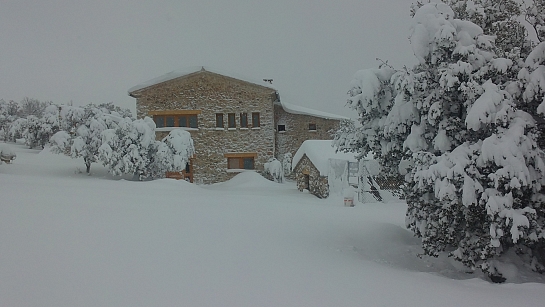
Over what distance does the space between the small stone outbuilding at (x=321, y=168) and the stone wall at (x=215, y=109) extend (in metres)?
5.47

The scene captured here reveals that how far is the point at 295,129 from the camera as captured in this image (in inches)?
927

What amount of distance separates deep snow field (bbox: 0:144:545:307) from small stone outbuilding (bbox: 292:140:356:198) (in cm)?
508

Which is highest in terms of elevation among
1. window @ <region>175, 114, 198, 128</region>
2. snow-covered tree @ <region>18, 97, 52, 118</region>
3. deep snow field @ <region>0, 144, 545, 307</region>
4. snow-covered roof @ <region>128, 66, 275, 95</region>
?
snow-covered roof @ <region>128, 66, 275, 95</region>

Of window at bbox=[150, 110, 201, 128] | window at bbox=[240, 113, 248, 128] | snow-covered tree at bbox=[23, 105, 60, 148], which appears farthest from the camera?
window at bbox=[240, 113, 248, 128]

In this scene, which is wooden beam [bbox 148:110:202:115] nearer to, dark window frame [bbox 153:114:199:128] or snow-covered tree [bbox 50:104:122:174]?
dark window frame [bbox 153:114:199:128]

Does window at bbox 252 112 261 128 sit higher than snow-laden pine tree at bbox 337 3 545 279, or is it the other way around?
window at bbox 252 112 261 128

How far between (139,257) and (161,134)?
17181 millimetres

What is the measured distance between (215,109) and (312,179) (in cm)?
861

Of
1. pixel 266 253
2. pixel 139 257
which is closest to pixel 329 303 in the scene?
pixel 266 253

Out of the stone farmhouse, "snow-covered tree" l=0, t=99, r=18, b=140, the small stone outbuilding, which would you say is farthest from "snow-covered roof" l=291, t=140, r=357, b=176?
"snow-covered tree" l=0, t=99, r=18, b=140

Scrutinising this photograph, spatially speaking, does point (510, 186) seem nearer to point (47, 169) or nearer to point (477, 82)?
point (477, 82)

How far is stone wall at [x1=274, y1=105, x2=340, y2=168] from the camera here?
77.1 ft

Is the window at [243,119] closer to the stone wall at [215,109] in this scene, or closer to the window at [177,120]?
the stone wall at [215,109]

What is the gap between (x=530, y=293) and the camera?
4820 millimetres
